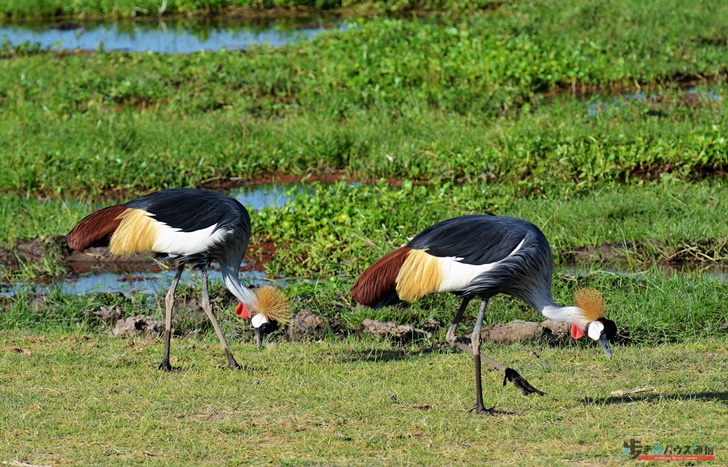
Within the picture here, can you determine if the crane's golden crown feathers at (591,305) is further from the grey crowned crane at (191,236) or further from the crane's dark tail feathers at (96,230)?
the crane's dark tail feathers at (96,230)

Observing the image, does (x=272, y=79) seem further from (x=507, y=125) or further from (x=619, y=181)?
(x=619, y=181)

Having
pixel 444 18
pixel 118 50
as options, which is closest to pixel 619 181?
pixel 444 18

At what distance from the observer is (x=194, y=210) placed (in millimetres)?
6359

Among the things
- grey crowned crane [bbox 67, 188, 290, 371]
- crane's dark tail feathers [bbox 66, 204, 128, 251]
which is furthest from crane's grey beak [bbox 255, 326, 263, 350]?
crane's dark tail feathers [bbox 66, 204, 128, 251]

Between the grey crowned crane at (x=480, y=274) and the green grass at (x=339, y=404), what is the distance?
348mm

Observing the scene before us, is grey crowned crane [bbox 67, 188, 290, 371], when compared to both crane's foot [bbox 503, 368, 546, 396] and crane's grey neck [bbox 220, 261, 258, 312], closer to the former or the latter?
crane's grey neck [bbox 220, 261, 258, 312]

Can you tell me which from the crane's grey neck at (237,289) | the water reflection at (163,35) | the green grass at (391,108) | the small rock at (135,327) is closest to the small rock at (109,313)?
the small rock at (135,327)

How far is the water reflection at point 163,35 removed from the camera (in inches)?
656

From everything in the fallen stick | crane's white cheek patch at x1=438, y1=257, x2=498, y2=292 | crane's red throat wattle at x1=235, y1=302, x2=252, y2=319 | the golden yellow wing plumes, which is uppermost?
crane's white cheek patch at x1=438, y1=257, x2=498, y2=292

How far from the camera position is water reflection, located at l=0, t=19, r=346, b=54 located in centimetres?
1666

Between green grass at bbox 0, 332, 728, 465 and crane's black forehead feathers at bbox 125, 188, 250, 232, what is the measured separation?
2.77 feet

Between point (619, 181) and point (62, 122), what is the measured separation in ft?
19.6

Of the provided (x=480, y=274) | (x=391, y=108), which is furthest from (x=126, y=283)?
(x=391, y=108)

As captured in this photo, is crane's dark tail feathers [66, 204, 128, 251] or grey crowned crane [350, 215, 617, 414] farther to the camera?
crane's dark tail feathers [66, 204, 128, 251]
